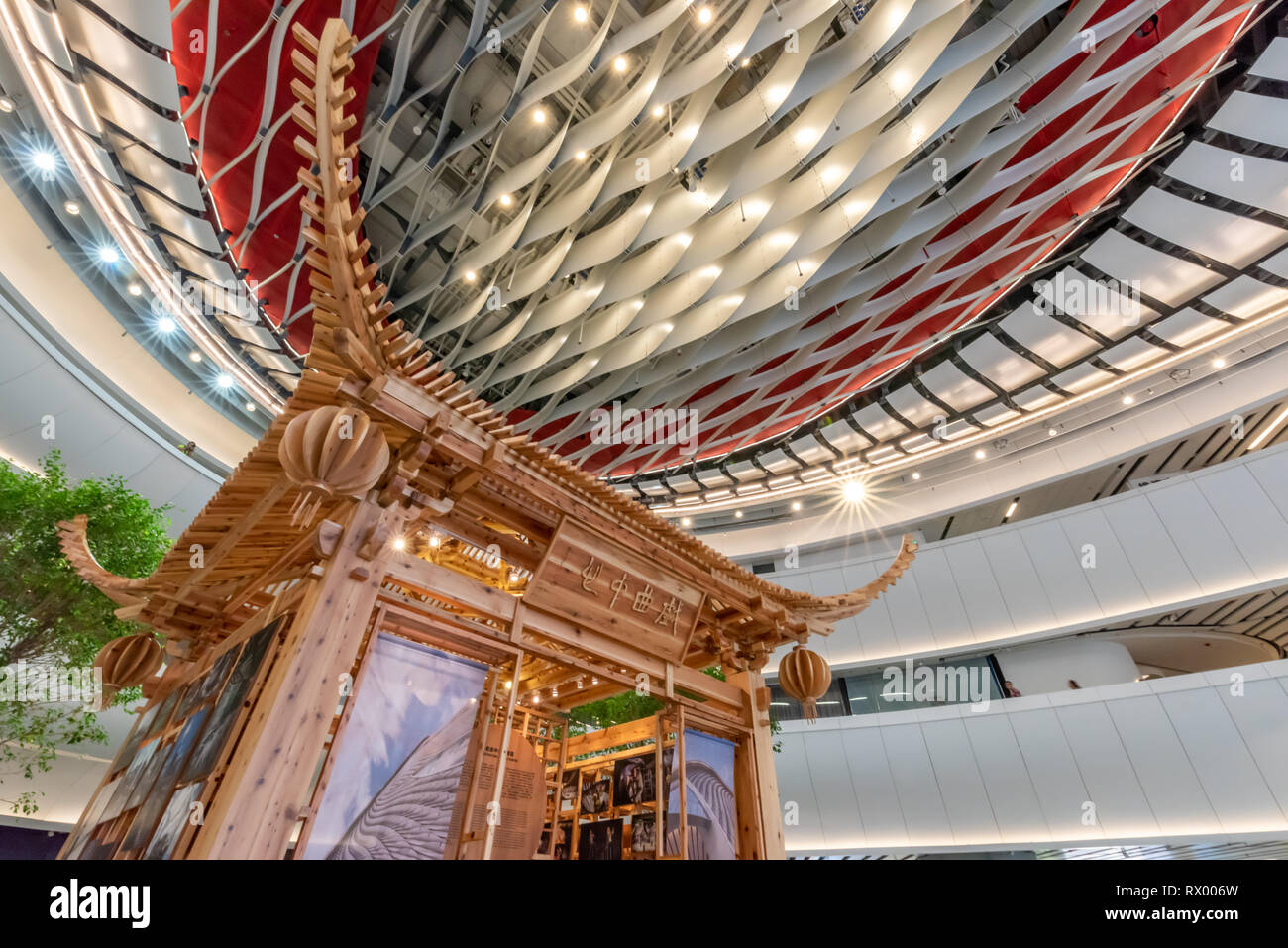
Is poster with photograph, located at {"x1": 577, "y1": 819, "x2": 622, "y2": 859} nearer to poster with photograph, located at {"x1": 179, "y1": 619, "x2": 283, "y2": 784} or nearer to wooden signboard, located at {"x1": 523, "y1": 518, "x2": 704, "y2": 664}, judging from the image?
wooden signboard, located at {"x1": 523, "y1": 518, "x2": 704, "y2": 664}

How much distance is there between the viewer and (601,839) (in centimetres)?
518

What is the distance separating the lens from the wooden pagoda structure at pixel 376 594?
2.59 m

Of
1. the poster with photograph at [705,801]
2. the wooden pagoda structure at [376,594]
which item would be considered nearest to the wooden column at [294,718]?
the wooden pagoda structure at [376,594]

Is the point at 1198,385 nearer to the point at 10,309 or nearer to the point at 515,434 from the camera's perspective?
the point at 515,434

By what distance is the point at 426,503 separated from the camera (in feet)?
11.1

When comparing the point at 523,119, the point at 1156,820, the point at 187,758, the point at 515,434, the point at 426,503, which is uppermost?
the point at 523,119

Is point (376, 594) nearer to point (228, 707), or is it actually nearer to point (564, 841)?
point (228, 707)

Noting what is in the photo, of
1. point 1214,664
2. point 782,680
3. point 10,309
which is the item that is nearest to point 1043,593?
point 1214,664

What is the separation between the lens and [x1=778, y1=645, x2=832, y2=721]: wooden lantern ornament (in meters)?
5.02

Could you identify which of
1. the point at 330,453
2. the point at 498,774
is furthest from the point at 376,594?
the point at 498,774

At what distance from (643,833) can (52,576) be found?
6519 millimetres

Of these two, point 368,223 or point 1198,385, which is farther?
point 1198,385

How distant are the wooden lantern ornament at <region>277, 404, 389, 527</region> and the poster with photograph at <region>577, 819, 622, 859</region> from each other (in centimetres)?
400
